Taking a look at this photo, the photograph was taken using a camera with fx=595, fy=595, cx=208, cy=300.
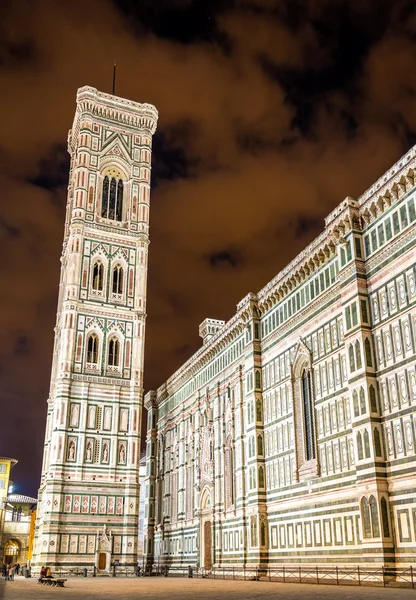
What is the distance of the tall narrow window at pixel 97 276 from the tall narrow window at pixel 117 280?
129 cm

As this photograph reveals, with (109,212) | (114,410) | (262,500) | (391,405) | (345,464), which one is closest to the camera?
(391,405)

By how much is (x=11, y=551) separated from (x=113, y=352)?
1750 inches

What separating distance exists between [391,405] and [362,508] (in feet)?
15.2

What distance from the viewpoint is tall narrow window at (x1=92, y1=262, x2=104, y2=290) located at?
182 feet

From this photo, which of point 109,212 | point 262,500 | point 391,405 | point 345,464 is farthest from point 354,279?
point 109,212

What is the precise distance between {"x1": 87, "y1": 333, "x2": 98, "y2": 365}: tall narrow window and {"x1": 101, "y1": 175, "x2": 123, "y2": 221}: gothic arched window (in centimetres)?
1255

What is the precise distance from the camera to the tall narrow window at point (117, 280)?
56197 mm

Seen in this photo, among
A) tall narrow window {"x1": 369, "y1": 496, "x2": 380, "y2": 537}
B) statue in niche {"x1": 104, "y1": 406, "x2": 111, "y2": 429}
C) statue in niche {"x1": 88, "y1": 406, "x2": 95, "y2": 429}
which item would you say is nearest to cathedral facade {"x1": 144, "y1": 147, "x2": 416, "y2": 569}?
tall narrow window {"x1": 369, "y1": 496, "x2": 380, "y2": 537}

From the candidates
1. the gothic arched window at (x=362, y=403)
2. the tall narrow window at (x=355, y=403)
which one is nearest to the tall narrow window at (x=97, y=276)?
the tall narrow window at (x=355, y=403)

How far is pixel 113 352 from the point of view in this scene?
54.2 meters

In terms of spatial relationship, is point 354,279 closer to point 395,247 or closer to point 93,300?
point 395,247

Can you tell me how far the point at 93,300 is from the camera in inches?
2151

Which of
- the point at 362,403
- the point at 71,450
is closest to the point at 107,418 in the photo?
the point at 71,450

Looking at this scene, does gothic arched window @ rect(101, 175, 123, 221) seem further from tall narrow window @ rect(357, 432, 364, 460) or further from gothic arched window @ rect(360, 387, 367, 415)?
tall narrow window @ rect(357, 432, 364, 460)
